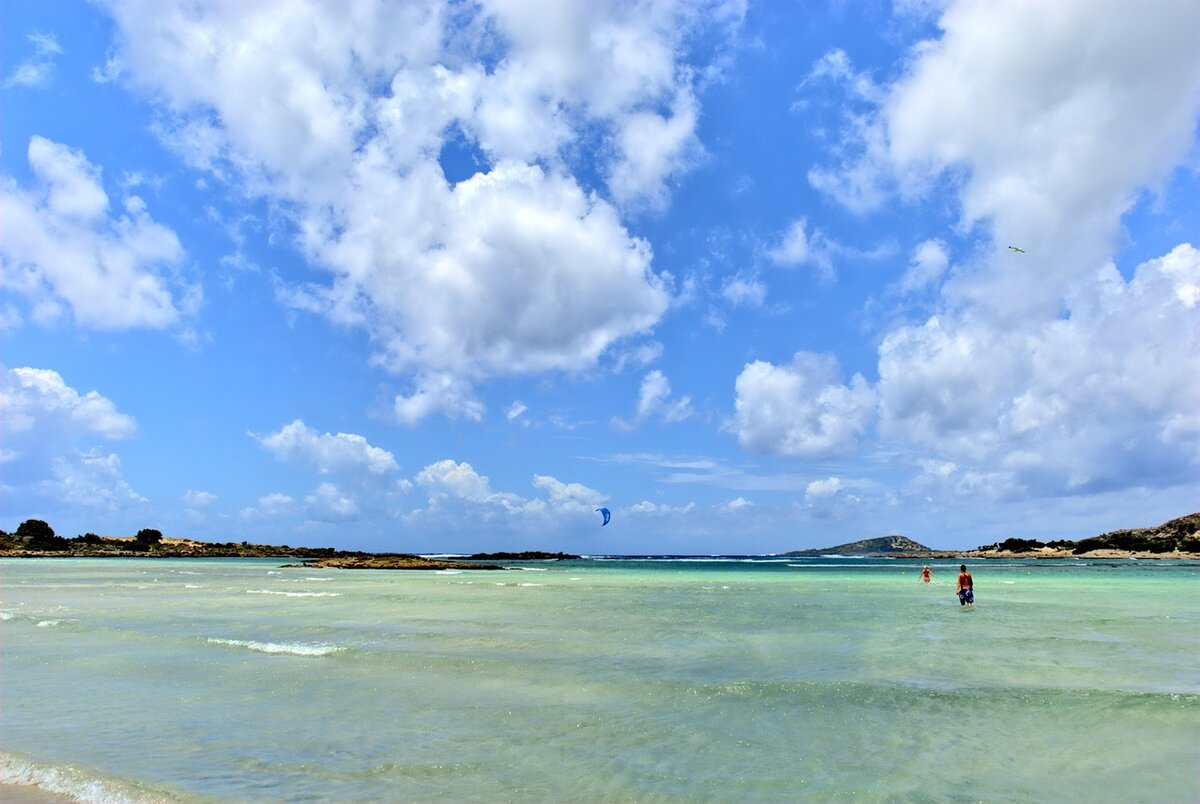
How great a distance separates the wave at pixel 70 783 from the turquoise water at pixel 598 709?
0.04 m

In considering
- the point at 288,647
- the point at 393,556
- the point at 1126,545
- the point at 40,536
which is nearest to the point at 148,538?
the point at 40,536

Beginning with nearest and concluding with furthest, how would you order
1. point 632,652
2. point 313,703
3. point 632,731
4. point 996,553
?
point 632,731 → point 313,703 → point 632,652 → point 996,553

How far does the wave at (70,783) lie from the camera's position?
28.9 feet

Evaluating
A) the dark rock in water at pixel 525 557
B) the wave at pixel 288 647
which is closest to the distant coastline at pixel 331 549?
the dark rock in water at pixel 525 557

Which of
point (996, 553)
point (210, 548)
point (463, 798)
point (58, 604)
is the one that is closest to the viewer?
point (463, 798)

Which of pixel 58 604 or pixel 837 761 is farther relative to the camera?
pixel 58 604

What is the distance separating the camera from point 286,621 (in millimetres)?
27359

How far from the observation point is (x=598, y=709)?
13.3 meters

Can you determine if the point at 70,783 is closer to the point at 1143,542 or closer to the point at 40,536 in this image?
the point at 40,536

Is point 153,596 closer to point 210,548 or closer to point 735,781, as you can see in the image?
point 735,781

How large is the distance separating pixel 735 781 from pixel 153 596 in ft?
130

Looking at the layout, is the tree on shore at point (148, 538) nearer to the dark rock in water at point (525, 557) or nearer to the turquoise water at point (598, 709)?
the dark rock in water at point (525, 557)

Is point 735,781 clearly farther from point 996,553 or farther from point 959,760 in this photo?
point 996,553

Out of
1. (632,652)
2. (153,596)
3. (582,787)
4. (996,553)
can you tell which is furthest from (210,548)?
(996,553)
